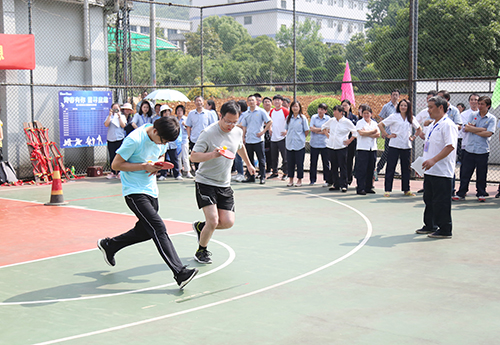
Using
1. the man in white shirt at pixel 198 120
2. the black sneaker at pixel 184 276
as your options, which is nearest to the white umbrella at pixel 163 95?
the man in white shirt at pixel 198 120

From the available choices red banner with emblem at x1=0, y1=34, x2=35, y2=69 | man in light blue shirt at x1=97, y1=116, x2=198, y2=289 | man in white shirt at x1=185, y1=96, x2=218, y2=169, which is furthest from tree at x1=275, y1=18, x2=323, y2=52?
man in light blue shirt at x1=97, y1=116, x2=198, y2=289

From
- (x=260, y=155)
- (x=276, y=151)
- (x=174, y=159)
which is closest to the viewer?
(x=260, y=155)

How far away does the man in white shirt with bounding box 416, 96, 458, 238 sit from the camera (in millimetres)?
8297

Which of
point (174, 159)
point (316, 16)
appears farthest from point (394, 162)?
point (316, 16)

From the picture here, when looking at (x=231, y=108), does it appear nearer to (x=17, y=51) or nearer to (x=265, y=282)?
(x=265, y=282)

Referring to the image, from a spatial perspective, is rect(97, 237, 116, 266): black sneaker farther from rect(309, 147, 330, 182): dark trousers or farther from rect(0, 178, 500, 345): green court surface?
rect(309, 147, 330, 182): dark trousers

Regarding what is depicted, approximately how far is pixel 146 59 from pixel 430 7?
2536 cm

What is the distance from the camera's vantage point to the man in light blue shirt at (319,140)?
44.0 ft

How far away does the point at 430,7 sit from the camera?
29500 mm

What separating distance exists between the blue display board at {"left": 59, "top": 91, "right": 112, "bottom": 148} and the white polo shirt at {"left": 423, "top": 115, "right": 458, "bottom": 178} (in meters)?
10.5

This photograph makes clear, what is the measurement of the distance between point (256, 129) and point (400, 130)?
148 inches

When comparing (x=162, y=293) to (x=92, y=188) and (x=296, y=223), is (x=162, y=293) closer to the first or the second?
(x=296, y=223)

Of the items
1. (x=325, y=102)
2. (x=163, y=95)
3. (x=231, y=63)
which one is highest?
(x=231, y=63)

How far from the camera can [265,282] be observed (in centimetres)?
628
